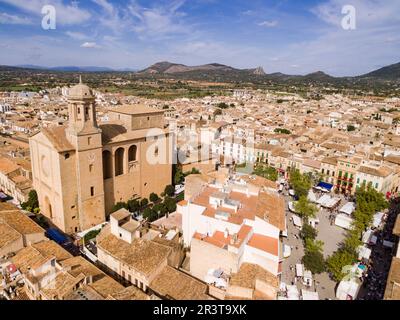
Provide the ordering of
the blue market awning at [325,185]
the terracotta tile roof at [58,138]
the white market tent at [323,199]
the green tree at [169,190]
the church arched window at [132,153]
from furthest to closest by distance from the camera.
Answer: the blue market awning at [325,185]
the green tree at [169,190]
the white market tent at [323,199]
the church arched window at [132,153]
the terracotta tile roof at [58,138]

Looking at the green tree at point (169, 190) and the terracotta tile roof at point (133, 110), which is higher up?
the terracotta tile roof at point (133, 110)

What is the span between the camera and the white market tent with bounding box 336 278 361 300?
18.5 m

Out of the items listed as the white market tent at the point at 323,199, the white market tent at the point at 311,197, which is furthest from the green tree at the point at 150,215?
the white market tent at the point at 323,199

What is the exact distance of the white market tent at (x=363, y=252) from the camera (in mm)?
22422

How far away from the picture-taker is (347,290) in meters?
18.5

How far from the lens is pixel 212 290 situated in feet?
52.4

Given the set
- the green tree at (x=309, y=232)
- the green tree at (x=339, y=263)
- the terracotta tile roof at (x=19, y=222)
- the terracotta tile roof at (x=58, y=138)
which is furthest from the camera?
the green tree at (x=309, y=232)

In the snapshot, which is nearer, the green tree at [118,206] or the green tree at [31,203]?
the green tree at [31,203]

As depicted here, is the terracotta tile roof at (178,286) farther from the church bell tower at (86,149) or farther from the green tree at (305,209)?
the green tree at (305,209)

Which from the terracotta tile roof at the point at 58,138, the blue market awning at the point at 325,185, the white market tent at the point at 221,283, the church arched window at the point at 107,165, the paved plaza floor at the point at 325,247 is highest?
the terracotta tile roof at the point at 58,138

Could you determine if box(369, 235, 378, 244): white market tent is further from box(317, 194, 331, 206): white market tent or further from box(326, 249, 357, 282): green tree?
box(317, 194, 331, 206): white market tent

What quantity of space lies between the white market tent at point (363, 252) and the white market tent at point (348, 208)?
6.87 metres

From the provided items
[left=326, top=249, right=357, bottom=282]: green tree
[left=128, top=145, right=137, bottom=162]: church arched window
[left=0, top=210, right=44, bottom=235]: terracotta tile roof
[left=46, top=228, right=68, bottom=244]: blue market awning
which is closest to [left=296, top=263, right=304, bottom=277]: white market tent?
[left=326, top=249, right=357, bottom=282]: green tree
